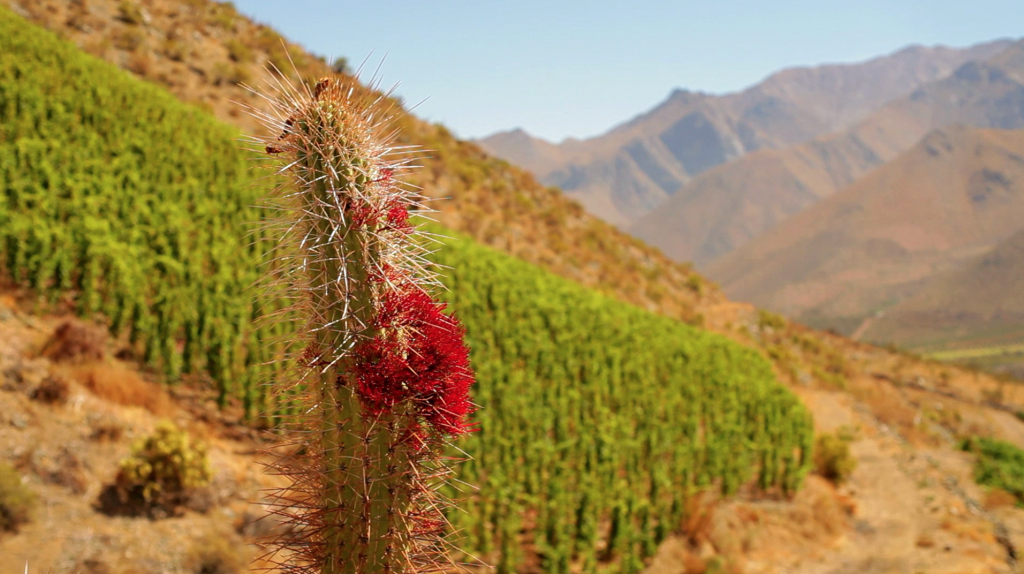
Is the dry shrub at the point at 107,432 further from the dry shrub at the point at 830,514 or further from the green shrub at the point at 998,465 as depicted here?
the green shrub at the point at 998,465

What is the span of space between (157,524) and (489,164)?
23598 mm

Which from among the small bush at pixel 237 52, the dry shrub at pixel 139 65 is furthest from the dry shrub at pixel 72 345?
the small bush at pixel 237 52

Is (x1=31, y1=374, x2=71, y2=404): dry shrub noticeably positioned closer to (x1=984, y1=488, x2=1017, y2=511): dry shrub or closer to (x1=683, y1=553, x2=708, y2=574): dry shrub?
(x1=683, y1=553, x2=708, y2=574): dry shrub

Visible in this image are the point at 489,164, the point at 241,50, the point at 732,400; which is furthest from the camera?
the point at 489,164

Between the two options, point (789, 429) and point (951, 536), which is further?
point (789, 429)

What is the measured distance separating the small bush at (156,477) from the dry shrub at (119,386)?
1002mm

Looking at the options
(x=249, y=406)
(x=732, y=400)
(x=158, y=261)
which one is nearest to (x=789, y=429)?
(x=732, y=400)

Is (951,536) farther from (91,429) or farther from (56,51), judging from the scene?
(56,51)

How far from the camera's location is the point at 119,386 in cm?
672

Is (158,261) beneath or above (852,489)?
above

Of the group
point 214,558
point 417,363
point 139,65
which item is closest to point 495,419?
point 214,558

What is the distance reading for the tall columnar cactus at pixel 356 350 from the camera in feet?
5.78

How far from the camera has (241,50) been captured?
21250 mm

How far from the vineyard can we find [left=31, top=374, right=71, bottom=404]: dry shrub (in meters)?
1.33
